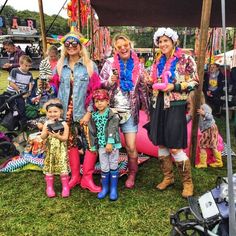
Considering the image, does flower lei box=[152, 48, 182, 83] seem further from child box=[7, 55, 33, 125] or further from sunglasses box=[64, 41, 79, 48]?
child box=[7, 55, 33, 125]

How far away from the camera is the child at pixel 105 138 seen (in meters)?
3.29

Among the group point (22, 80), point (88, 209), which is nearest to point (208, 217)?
point (88, 209)

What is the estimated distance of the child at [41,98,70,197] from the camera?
334cm

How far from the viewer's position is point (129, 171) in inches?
147

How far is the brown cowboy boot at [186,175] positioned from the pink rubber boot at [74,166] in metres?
1.14

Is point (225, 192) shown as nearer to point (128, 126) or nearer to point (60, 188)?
point (128, 126)

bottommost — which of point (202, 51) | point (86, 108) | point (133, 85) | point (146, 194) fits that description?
point (146, 194)

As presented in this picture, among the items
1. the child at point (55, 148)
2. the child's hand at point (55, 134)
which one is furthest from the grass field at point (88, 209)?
the child's hand at point (55, 134)

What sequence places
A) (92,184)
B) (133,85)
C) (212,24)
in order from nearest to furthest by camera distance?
(133,85)
(92,184)
(212,24)

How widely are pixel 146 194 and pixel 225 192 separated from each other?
166 centimetres

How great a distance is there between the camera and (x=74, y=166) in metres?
3.67

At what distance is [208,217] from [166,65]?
172cm

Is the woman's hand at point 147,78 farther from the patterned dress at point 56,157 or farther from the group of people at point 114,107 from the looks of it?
the patterned dress at point 56,157

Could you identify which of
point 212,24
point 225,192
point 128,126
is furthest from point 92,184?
point 212,24
